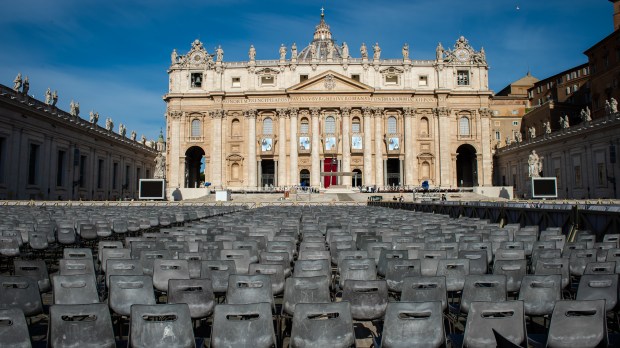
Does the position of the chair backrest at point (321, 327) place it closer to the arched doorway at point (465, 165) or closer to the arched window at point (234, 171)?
the arched window at point (234, 171)

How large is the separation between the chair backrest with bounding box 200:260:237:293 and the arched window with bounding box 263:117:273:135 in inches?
2678

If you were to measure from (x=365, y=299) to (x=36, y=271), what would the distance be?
5.26 metres

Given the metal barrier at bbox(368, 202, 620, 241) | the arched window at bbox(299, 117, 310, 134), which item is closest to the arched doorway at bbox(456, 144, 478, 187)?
the arched window at bbox(299, 117, 310, 134)

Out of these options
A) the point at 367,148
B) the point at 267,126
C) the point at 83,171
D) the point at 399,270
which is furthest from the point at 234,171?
the point at 399,270

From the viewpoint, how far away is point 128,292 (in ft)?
19.5

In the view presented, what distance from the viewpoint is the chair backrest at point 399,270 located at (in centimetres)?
725

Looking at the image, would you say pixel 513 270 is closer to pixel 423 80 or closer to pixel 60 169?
pixel 60 169

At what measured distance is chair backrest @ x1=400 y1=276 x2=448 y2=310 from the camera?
227 inches

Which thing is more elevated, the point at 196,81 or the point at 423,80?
the point at 196,81

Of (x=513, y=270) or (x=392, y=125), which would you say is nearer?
(x=513, y=270)

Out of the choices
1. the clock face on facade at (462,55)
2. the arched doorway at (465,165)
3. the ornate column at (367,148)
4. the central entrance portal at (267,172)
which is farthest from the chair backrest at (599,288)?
the clock face on facade at (462,55)

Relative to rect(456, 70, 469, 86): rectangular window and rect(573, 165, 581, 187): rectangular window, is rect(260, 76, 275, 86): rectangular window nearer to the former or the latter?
rect(456, 70, 469, 86): rectangular window

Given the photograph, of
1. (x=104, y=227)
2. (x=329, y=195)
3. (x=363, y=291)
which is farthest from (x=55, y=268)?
(x=329, y=195)

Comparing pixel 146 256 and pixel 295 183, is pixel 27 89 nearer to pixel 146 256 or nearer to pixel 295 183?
pixel 295 183
